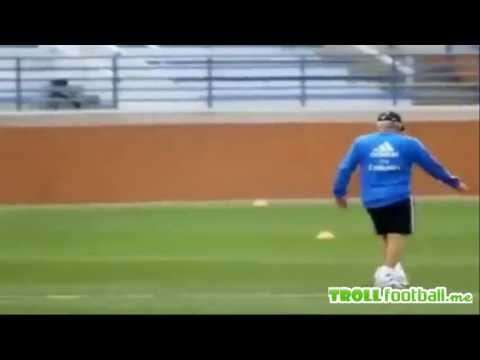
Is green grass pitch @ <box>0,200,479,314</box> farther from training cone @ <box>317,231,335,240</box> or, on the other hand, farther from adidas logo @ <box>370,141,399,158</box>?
adidas logo @ <box>370,141,399,158</box>

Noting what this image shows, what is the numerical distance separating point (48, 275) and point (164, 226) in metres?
2.74

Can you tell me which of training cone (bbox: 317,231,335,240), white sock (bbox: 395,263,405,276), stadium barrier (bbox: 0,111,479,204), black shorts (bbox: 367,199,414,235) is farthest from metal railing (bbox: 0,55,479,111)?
white sock (bbox: 395,263,405,276)

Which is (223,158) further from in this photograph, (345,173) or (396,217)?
(396,217)

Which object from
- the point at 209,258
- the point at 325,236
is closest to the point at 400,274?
the point at 209,258

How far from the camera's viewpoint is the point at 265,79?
1561 centimetres

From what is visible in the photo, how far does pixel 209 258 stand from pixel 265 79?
539cm

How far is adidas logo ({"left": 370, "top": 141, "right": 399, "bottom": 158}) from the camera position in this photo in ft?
28.3

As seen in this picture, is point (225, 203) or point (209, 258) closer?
point (209, 258)

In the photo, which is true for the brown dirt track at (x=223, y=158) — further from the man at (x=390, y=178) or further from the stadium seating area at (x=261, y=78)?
the man at (x=390, y=178)

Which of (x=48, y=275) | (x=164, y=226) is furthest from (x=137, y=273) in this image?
(x=164, y=226)

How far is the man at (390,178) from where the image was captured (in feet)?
28.3

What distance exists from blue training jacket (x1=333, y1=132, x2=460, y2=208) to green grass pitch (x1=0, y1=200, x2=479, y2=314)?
614 millimetres

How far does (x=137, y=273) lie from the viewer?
9633mm

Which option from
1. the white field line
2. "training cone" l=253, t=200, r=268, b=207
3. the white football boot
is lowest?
"training cone" l=253, t=200, r=268, b=207
